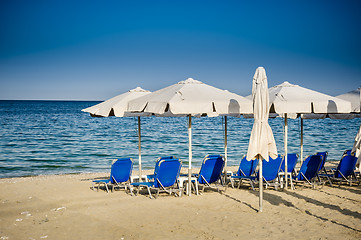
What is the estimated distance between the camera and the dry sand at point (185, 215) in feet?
17.7

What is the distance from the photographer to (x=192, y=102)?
266 inches

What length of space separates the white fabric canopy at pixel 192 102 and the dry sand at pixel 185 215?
176 cm

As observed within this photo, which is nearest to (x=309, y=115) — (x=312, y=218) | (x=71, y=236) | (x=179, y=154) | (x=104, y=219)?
(x=312, y=218)

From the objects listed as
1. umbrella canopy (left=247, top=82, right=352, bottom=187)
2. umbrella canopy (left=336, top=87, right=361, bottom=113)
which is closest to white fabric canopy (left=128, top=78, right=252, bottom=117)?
umbrella canopy (left=247, top=82, right=352, bottom=187)

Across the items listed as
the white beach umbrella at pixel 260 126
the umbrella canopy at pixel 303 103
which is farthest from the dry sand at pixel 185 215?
the umbrella canopy at pixel 303 103

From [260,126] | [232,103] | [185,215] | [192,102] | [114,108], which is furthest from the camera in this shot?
[114,108]

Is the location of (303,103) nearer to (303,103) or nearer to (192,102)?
(303,103)

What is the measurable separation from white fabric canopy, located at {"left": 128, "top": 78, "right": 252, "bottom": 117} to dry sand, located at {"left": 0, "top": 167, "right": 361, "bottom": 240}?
176cm

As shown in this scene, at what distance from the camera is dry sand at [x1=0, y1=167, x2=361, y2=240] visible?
5383mm

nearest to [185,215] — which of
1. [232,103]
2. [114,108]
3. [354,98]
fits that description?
[232,103]

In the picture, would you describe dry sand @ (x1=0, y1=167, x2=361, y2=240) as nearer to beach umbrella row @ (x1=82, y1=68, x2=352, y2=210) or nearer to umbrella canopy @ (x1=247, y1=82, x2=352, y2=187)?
beach umbrella row @ (x1=82, y1=68, x2=352, y2=210)

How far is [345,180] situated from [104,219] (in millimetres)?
5769

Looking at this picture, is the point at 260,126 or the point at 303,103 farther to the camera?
the point at 303,103

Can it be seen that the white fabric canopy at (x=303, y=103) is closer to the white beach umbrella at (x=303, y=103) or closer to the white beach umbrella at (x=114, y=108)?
the white beach umbrella at (x=303, y=103)
